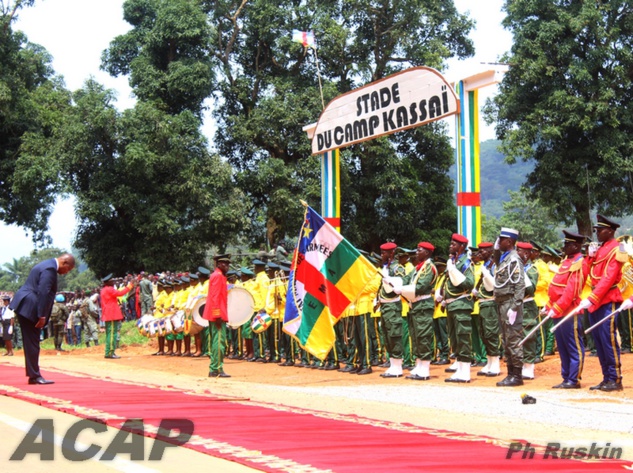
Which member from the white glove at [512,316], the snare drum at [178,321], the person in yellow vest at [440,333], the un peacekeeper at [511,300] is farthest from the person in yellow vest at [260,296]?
the white glove at [512,316]

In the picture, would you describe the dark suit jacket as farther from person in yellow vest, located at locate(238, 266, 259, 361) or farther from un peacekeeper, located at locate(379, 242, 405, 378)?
person in yellow vest, located at locate(238, 266, 259, 361)

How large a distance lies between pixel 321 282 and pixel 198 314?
20.5 feet

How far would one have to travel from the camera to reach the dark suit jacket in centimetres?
964

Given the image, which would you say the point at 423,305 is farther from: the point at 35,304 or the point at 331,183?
the point at 331,183

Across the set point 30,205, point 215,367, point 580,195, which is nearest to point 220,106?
point 30,205

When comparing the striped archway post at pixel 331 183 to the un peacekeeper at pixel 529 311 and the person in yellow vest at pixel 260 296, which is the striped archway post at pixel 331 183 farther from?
the un peacekeeper at pixel 529 311

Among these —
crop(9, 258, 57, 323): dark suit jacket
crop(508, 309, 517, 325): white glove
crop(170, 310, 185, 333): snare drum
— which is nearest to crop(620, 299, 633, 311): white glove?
crop(508, 309, 517, 325): white glove

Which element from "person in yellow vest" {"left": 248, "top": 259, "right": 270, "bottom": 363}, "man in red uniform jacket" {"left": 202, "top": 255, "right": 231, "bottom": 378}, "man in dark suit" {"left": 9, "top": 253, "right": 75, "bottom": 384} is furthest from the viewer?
"person in yellow vest" {"left": 248, "top": 259, "right": 270, "bottom": 363}

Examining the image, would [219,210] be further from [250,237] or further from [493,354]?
[493,354]

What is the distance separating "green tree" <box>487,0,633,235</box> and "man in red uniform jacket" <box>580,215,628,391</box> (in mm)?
18490

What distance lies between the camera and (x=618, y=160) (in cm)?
2753

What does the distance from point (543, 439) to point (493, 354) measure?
5.80 m

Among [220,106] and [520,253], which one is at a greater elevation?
[220,106]

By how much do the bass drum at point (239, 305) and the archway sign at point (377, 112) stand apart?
140 inches
